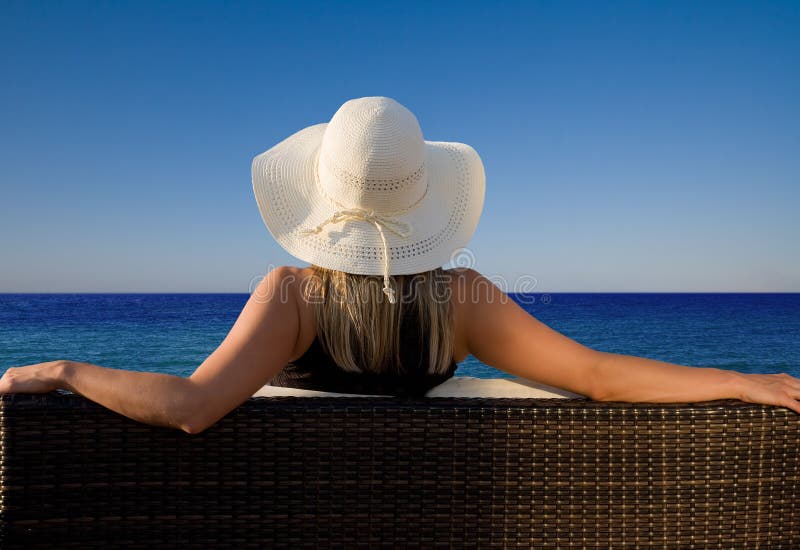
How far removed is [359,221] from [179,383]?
0.62 m

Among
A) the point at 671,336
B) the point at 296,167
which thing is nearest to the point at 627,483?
the point at 296,167

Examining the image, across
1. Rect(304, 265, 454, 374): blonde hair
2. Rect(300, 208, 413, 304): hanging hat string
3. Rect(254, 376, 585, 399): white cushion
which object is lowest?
Rect(254, 376, 585, 399): white cushion

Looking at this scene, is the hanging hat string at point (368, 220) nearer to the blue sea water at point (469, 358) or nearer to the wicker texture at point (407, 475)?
the wicker texture at point (407, 475)

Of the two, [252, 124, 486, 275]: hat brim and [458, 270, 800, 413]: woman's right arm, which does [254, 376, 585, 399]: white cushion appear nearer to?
[458, 270, 800, 413]: woman's right arm

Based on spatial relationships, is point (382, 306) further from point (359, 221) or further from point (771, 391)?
point (771, 391)

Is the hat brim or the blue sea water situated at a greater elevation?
the hat brim

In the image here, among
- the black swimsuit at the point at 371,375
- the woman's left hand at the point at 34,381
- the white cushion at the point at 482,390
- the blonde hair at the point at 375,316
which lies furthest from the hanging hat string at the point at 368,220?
the woman's left hand at the point at 34,381

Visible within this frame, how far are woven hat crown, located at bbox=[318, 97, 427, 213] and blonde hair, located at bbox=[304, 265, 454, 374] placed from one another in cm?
22

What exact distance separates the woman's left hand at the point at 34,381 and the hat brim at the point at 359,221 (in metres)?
0.61

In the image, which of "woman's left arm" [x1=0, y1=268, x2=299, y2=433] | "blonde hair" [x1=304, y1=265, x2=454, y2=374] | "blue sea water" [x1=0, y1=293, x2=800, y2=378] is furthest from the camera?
"blue sea water" [x1=0, y1=293, x2=800, y2=378]

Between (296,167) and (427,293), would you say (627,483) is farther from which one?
(296,167)

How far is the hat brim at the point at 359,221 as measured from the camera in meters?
1.45

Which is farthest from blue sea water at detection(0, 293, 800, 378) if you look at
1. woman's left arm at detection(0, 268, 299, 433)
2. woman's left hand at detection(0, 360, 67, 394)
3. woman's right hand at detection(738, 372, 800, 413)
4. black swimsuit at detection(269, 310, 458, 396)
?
woman's left hand at detection(0, 360, 67, 394)

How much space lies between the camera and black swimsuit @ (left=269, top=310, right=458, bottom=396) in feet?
4.79
